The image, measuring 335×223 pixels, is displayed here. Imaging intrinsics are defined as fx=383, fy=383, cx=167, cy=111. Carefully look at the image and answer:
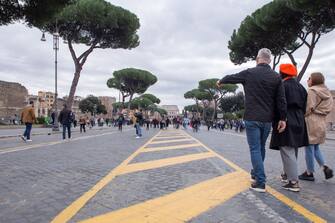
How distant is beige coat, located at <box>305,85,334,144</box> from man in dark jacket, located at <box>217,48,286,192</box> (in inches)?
43.6

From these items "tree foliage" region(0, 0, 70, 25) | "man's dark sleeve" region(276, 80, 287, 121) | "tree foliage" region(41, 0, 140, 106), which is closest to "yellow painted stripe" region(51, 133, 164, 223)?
"man's dark sleeve" region(276, 80, 287, 121)

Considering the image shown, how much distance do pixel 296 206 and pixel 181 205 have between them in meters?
1.24

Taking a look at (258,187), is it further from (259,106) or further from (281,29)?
(281,29)

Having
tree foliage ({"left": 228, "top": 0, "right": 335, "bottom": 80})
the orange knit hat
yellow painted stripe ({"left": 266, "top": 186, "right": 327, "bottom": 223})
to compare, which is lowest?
yellow painted stripe ({"left": 266, "top": 186, "right": 327, "bottom": 223})

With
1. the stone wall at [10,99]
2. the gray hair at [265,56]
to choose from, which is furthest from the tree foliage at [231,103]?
the gray hair at [265,56]

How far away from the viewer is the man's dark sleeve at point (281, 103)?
16.1ft

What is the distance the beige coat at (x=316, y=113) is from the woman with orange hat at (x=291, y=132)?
0.33 m

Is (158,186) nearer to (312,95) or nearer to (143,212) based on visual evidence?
(143,212)

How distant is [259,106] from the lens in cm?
496

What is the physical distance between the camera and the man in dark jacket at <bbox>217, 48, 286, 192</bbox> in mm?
4922

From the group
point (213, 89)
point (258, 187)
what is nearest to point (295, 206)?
point (258, 187)

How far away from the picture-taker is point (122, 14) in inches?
1401

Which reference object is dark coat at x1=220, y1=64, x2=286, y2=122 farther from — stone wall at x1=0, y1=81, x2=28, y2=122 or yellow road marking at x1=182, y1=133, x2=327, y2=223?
stone wall at x1=0, y1=81, x2=28, y2=122

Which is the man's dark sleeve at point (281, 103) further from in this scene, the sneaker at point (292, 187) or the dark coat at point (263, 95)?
the sneaker at point (292, 187)
